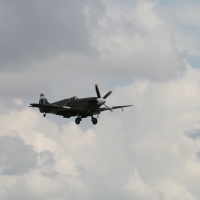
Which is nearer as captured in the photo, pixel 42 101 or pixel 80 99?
pixel 80 99

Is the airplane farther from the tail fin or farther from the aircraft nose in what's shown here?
the tail fin

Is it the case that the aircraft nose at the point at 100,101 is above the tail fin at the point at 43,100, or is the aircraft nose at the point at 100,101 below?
below

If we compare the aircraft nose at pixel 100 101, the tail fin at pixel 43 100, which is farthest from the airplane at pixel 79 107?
the tail fin at pixel 43 100

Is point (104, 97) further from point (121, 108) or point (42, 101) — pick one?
point (42, 101)

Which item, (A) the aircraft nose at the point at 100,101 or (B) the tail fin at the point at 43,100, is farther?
(B) the tail fin at the point at 43,100

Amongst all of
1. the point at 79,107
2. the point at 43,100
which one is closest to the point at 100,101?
the point at 79,107

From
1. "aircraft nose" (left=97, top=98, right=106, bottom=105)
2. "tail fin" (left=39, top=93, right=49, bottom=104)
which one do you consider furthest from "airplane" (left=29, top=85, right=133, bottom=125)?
"tail fin" (left=39, top=93, right=49, bottom=104)

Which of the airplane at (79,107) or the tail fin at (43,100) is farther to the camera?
the tail fin at (43,100)

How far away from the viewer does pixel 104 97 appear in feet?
252

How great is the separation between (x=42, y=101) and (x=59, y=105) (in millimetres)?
9288

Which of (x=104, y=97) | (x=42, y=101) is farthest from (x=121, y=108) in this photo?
(x=42, y=101)

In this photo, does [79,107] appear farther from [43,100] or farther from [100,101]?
[43,100]

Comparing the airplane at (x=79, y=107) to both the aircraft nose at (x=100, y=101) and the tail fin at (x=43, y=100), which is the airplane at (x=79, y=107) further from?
the tail fin at (x=43, y=100)

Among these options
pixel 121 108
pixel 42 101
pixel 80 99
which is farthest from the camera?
Answer: pixel 42 101
